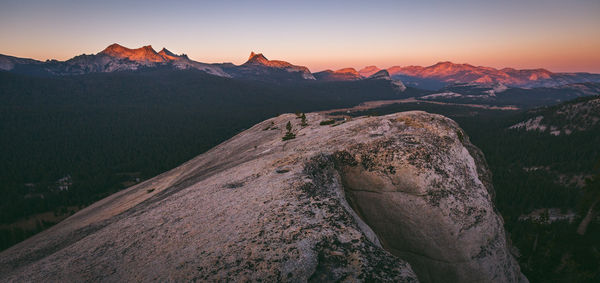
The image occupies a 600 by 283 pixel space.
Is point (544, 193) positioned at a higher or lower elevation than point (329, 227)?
lower

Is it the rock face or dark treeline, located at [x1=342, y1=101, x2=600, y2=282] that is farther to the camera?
dark treeline, located at [x1=342, y1=101, x2=600, y2=282]

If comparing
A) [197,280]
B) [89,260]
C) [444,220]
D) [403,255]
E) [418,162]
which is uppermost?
[418,162]

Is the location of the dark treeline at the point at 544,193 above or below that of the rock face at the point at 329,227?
below

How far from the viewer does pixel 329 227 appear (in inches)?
363

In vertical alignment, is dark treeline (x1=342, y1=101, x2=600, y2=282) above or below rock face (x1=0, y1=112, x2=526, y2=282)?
below

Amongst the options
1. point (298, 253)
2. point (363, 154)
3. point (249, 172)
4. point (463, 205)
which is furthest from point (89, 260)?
point (463, 205)

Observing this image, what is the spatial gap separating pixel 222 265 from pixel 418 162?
11.3 m

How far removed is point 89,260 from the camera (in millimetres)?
11477

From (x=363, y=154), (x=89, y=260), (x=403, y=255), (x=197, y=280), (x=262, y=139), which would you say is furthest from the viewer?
(x=262, y=139)

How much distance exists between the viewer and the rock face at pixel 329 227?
8094 mm

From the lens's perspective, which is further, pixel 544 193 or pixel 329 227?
pixel 544 193

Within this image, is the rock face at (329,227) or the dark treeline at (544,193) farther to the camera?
the dark treeline at (544,193)

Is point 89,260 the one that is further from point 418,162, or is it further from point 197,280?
point 418,162

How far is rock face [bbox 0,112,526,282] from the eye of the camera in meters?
8.09
